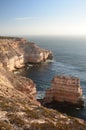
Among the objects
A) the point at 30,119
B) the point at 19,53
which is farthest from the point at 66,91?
the point at 19,53

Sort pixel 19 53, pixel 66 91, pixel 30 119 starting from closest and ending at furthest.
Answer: pixel 30 119 → pixel 66 91 → pixel 19 53

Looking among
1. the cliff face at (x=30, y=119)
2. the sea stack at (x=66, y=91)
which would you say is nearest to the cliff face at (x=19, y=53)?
the sea stack at (x=66, y=91)

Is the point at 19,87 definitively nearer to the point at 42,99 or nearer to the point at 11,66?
the point at 42,99

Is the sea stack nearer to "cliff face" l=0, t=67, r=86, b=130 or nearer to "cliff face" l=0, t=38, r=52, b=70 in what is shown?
"cliff face" l=0, t=67, r=86, b=130

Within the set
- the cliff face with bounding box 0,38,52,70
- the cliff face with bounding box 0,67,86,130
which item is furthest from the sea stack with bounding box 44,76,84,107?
the cliff face with bounding box 0,38,52,70

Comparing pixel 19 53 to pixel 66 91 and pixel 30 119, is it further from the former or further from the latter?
pixel 30 119

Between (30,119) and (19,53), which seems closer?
(30,119)

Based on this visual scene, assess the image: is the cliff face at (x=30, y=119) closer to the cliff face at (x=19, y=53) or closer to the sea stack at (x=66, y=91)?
the sea stack at (x=66, y=91)
